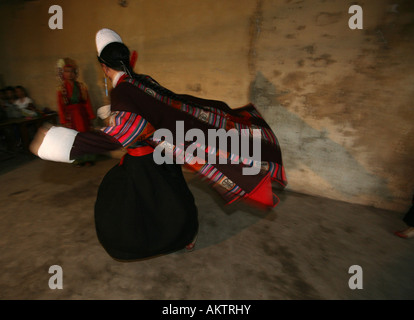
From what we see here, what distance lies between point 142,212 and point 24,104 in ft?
12.8

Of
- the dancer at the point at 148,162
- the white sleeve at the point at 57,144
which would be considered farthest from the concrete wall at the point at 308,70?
the white sleeve at the point at 57,144

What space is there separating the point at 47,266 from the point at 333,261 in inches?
86.2

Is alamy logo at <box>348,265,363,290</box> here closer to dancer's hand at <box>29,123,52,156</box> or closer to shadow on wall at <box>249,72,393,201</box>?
shadow on wall at <box>249,72,393,201</box>

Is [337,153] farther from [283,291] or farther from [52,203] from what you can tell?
[52,203]

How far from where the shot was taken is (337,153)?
8.31ft

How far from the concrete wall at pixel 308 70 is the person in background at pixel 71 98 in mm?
712

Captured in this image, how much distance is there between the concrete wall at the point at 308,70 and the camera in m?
2.16

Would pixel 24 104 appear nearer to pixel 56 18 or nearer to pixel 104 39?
pixel 56 18

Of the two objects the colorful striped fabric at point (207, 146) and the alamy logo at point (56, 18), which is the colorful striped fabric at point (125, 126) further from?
the alamy logo at point (56, 18)

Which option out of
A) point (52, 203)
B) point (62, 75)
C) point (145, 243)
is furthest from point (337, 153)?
point (62, 75)

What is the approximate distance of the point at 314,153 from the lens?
8.65 feet

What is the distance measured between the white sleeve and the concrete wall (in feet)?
6.75

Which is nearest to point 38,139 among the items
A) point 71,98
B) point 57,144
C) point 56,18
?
Answer: point 57,144

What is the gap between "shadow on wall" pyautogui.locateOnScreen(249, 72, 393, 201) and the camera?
98.3 inches
